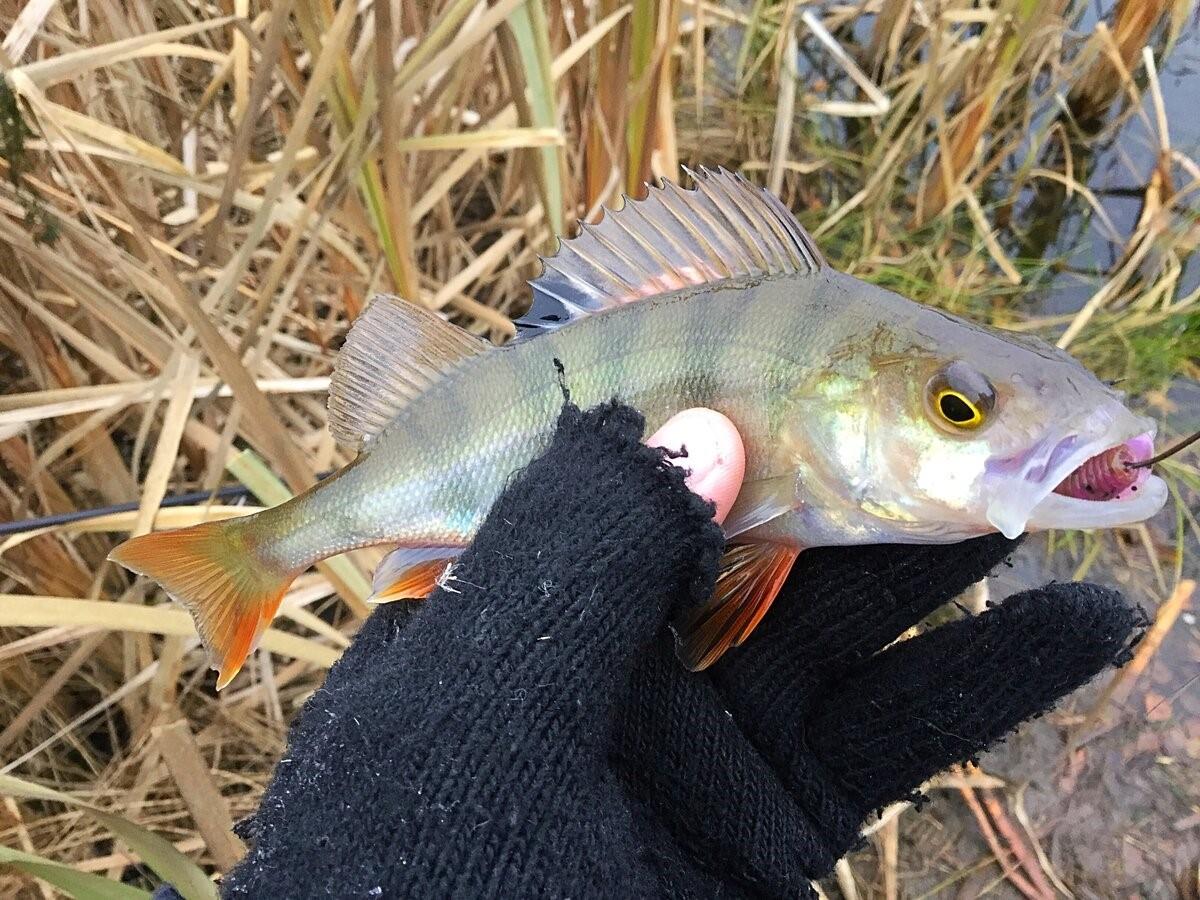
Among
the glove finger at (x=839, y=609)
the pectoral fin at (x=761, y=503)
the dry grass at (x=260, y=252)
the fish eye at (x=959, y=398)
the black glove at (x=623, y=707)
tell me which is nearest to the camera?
the black glove at (x=623, y=707)

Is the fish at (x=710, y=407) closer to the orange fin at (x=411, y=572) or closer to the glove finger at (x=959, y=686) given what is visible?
the orange fin at (x=411, y=572)

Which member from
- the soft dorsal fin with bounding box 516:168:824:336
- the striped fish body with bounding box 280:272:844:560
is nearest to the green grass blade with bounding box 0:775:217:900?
the striped fish body with bounding box 280:272:844:560

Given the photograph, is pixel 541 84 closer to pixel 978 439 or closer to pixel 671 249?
pixel 671 249

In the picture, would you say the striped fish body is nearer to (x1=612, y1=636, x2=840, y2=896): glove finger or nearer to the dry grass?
the dry grass

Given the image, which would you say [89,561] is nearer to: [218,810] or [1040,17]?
[218,810]

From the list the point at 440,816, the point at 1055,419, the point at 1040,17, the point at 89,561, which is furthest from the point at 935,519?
the point at 1040,17

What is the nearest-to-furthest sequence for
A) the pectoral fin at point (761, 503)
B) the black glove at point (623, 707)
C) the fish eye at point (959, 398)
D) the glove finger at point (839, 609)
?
1. the black glove at point (623, 707)
2. the fish eye at point (959, 398)
3. the pectoral fin at point (761, 503)
4. the glove finger at point (839, 609)

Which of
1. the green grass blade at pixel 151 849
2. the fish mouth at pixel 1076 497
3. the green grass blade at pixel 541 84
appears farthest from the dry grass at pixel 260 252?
the fish mouth at pixel 1076 497
